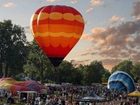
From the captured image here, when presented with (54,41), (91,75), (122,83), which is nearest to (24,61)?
(91,75)

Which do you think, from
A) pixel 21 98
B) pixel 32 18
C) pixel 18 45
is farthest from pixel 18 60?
pixel 32 18

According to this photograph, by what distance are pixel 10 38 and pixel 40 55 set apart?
800cm

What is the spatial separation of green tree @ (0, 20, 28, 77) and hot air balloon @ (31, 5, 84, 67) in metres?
55.8

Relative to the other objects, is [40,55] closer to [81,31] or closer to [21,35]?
[21,35]

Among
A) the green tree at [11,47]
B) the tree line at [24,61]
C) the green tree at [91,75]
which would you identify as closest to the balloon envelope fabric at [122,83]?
the tree line at [24,61]

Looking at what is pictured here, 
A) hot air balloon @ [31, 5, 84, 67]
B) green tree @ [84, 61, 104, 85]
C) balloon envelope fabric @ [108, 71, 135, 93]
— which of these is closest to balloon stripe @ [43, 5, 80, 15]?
hot air balloon @ [31, 5, 84, 67]

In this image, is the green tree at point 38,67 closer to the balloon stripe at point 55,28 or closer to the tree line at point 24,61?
the tree line at point 24,61

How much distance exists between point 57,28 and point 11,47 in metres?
58.3

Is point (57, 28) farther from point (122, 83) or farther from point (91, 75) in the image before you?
point (91, 75)

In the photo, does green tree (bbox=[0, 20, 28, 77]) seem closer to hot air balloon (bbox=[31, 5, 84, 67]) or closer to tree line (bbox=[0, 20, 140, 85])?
tree line (bbox=[0, 20, 140, 85])

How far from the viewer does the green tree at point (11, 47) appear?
93.1 meters

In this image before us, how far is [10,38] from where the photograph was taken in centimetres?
9569

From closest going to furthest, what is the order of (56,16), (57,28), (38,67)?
1. (56,16)
2. (57,28)
3. (38,67)

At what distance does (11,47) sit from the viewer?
309 ft
